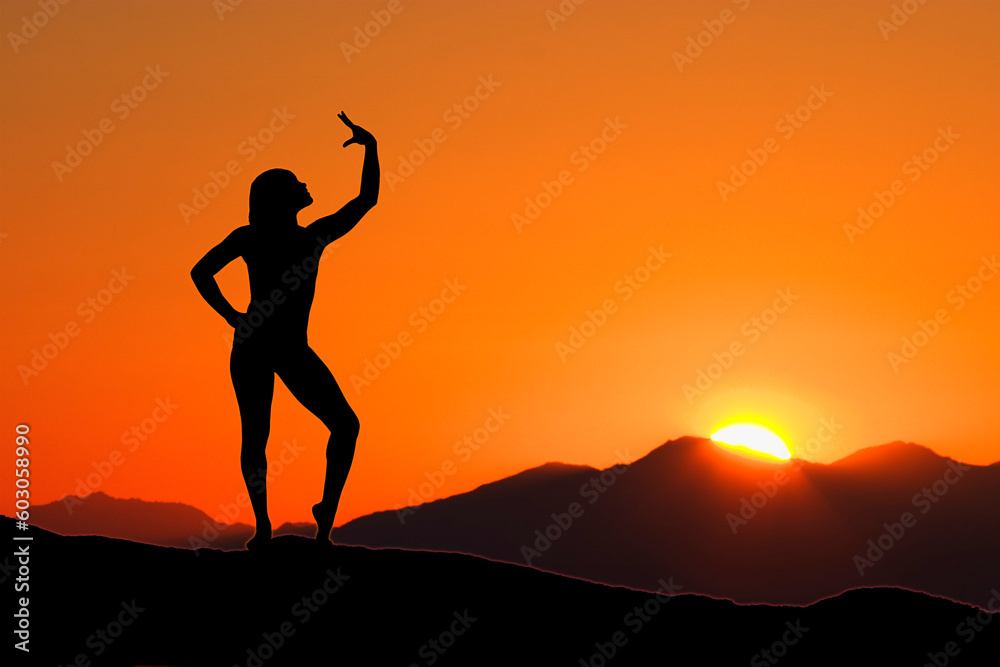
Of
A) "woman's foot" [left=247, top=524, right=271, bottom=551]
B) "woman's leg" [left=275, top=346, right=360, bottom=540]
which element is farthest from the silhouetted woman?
"woman's foot" [left=247, top=524, right=271, bottom=551]

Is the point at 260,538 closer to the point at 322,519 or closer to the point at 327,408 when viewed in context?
the point at 322,519

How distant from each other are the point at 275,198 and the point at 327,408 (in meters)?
2.10

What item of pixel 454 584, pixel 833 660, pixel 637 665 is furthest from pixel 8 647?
pixel 833 660

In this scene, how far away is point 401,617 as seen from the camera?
11266 mm

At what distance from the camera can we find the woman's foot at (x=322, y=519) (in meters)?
11.3

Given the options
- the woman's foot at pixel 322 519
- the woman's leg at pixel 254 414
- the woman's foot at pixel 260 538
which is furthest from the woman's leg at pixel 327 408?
the woman's foot at pixel 260 538

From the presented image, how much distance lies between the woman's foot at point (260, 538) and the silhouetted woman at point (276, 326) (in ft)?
0.74

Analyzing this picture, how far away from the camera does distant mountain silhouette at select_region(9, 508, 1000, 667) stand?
35.3 ft

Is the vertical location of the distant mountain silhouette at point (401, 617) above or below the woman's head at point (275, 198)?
below

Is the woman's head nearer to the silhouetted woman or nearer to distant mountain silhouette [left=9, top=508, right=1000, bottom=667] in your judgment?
the silhouetted woman

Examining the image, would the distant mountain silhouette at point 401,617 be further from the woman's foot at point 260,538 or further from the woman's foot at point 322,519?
the woman's foot at point 322,519

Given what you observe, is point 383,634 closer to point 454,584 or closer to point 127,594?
point 454,584

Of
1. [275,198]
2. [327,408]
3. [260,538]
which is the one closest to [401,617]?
[260,538]

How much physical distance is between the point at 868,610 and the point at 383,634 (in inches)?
217
